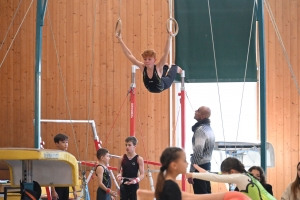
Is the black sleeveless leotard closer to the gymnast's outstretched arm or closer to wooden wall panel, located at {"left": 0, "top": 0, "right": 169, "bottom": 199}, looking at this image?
the gymnast's outstretched arm

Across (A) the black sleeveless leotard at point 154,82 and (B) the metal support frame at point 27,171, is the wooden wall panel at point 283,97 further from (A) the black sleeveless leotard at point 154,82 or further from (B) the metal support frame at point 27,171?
(B) the metal support frame at point 27,171

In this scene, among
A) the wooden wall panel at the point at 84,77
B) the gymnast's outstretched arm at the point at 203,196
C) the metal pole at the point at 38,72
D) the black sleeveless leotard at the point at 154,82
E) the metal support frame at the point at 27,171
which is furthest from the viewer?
the wooden wall panel at the point at 84,77

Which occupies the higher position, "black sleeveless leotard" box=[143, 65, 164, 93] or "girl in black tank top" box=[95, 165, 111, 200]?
"black sleeveless leotard" box=[143, 65, 164, 93]

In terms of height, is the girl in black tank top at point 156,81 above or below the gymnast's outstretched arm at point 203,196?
above

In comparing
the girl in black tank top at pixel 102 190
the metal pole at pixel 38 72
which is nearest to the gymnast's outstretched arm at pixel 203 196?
the girl in black tank top at pixel 102 190

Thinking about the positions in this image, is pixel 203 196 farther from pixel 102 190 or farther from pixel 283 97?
pixel 283 97

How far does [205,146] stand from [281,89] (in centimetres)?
398

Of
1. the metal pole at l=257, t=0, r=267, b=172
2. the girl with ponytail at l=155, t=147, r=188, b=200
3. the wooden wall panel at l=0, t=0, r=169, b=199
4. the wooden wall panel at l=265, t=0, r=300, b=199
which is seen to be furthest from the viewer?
the wooden wall panel at l=0, t=0, r=169, b=199

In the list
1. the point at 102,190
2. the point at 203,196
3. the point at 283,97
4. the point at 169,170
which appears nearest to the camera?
the point at 169,170

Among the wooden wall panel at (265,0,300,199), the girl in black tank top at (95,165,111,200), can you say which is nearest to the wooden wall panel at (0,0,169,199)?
the wooden wall panel at (265,0,300,199)

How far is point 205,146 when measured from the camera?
7277 mm

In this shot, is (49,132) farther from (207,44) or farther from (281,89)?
(281,89)

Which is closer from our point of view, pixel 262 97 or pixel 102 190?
pixel 262 97

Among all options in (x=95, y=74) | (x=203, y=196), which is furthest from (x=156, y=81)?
(x=95, y=74)
